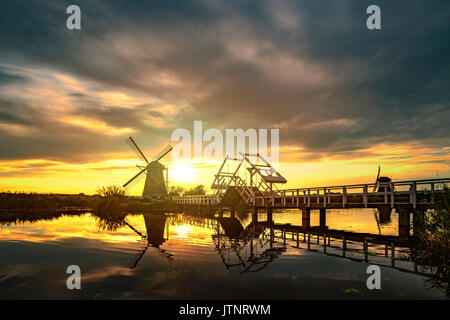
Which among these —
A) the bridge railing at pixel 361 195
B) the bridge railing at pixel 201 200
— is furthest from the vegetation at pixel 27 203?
the bridge railing at pixel 361 195

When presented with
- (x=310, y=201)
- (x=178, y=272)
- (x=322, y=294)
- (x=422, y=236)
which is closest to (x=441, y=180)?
(x=422, y=236)

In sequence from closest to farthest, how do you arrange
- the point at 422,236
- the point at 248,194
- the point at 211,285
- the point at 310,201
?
the point at 211,285 → the point at 422,236 → the point at 310,201 → the point at 248,194

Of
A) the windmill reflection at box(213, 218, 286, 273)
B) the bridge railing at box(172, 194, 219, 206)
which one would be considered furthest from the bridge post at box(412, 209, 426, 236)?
the bridge railing at box(172, 194, 219, 206)

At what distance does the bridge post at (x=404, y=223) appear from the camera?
754 inches

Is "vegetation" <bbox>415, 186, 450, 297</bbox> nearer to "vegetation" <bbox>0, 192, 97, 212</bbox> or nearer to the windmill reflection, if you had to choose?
the windmill reflection

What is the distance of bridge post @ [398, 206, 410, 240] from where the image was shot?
19.1m

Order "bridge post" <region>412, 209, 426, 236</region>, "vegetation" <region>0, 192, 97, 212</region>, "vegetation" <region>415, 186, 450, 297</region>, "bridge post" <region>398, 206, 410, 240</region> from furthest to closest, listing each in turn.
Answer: "vegetation" <region>0, 192, 97, 212</region> → "bridge post" <region>398, 206, 410, 240</region> → "bridge post" <region>412, 209, 426, 236</region> → "vegetation" <region>415, 186, 450, 297</region>

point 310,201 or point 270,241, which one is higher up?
point 310,201

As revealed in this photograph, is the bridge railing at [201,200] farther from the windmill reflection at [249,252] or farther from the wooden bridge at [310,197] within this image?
the windmill reflection at [249,252]

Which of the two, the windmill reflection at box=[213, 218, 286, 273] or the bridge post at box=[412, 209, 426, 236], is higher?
the bridge post at box=[412, 209, 426, 236]

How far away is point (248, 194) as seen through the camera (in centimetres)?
3497

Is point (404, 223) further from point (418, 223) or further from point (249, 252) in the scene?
point (249, 252)
